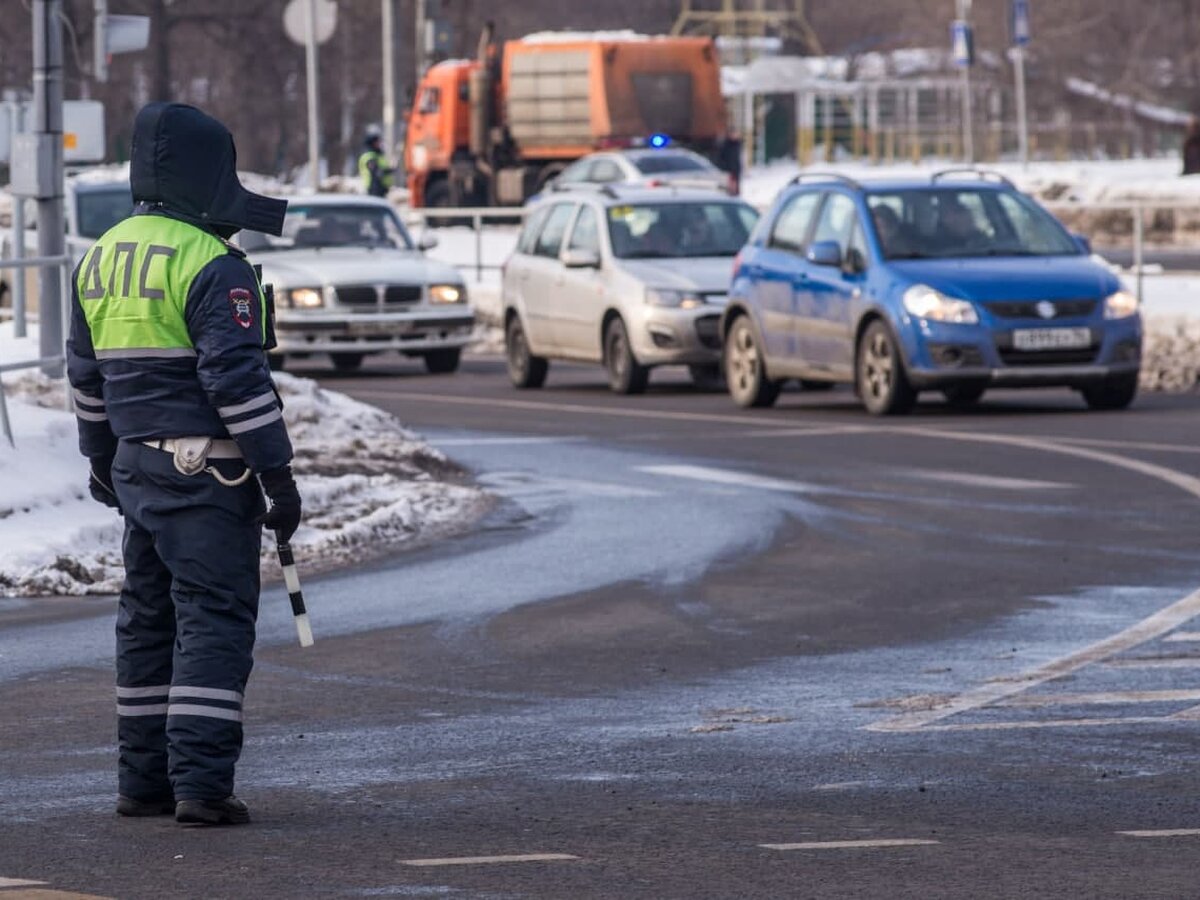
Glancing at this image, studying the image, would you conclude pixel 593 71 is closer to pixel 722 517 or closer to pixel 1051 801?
pixel 722 517

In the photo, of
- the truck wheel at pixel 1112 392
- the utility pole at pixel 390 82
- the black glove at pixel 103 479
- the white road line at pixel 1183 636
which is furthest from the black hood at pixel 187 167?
the utility pole at pixel 390 82

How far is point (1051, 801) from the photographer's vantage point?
6902 millimetres

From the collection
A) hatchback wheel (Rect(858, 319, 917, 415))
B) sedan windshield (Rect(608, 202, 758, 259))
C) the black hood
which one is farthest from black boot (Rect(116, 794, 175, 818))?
sedan windshield (Rect(608, 202, 758, 259))

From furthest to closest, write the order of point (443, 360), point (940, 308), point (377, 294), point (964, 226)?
point (443, 360), point (377, 294), point (964, 226), point (940, 308)

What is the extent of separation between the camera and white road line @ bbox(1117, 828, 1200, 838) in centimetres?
643

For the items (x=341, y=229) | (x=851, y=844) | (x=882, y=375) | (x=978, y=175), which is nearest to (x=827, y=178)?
(x=978, y=175)

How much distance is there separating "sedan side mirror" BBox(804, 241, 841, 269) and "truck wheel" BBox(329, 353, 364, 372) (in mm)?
7739

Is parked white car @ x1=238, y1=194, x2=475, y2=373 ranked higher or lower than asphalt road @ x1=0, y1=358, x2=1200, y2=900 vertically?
higher

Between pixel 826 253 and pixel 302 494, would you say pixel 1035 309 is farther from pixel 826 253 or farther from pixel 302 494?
pixel 302 494

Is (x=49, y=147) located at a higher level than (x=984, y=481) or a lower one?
higher


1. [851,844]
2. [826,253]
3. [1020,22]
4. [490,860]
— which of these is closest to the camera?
[490,860]

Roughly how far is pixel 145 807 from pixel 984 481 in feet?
30.0

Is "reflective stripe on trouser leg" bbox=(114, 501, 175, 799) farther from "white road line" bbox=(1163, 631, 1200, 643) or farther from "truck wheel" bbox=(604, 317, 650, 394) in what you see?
"truck wheel" bbox=(604, 317, 650, 394)

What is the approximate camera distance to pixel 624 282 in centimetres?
2305
